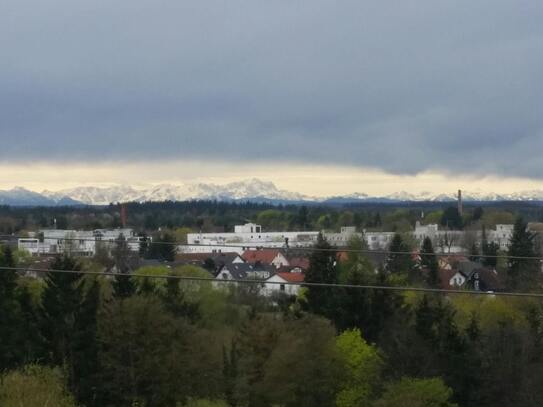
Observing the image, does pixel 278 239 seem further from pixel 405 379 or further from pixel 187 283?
pixel 405 379

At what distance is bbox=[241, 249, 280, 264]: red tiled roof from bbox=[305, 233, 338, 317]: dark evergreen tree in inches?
1823

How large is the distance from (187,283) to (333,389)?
68.3 ft

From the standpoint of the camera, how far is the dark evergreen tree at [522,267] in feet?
176

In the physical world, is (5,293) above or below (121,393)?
above

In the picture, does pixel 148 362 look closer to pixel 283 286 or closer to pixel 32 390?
pixel 32 390

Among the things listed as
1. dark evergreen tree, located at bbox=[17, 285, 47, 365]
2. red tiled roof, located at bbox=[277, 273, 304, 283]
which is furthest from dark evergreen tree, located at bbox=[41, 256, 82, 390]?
red tiled roof, located at bbox=[277, 273, 304, 283]

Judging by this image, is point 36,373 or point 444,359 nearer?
point 36,373

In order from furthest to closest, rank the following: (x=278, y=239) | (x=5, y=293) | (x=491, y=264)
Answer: (x=278, y=239), (x=491, y=264), (x=5, y=293)

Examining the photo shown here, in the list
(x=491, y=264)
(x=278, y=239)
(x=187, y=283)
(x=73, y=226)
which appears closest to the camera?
(x=187, y=283)

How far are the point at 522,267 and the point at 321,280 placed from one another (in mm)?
21171

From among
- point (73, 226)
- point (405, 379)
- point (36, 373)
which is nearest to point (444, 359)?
point (405, 379)

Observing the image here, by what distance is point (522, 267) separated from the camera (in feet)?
191

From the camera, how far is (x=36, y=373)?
26812 mm

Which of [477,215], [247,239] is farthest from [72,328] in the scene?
[477,215]
